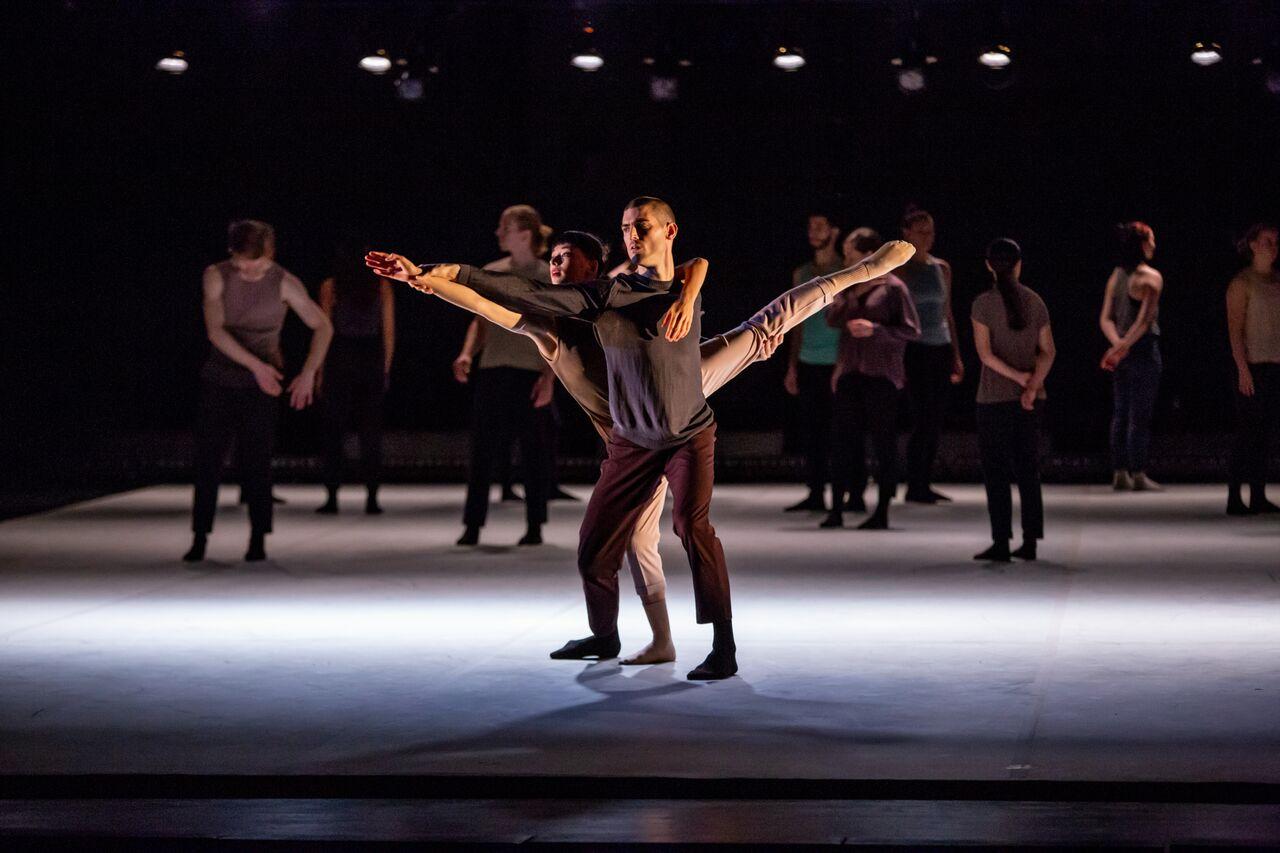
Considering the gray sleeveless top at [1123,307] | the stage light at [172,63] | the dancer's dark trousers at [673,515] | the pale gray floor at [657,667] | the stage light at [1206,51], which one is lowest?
the pale gray floor at [657,667]

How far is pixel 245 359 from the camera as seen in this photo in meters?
9.75

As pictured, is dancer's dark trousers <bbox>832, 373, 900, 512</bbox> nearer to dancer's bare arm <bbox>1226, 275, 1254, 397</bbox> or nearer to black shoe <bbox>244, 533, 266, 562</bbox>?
dancer's bare arm <bbox>1226, 275, 1254, 397</bbox>

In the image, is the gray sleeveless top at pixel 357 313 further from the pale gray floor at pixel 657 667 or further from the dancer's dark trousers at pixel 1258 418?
the dancer's dark trousers at pixel 1258 418

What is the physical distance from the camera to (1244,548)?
34.6 ft

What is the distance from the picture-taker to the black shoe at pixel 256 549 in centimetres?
1022

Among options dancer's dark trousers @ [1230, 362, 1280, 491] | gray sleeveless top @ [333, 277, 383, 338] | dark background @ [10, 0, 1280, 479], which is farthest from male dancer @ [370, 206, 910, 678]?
dark background @ [10, 0, 1280, 479]

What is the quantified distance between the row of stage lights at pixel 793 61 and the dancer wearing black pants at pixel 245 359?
677 cm

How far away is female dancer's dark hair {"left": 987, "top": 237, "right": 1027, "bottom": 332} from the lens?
9586mm

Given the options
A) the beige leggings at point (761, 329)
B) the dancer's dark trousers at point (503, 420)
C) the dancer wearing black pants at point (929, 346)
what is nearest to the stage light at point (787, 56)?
the dancer wearing black pants at point (929, 346)

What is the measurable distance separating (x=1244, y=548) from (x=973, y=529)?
1.63m

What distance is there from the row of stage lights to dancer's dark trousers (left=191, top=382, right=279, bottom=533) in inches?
273

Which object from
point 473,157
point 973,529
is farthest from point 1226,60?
point 973,529

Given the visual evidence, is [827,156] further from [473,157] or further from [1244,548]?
[1244,548]

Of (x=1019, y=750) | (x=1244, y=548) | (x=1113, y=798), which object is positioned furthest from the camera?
(x=1244, y=548)
